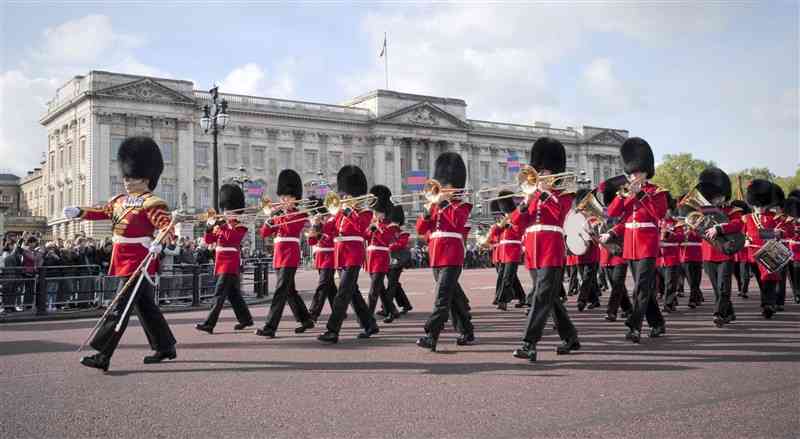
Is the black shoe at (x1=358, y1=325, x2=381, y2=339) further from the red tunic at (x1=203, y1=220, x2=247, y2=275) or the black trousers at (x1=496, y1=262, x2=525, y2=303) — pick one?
the black trousers at (x1=496, y1=262, x2=525, y2=303)

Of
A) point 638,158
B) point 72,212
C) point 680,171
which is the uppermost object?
point 680,171

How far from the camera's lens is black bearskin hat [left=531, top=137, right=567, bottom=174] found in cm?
842

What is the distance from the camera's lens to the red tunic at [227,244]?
10.9 m

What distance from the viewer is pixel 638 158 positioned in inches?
355

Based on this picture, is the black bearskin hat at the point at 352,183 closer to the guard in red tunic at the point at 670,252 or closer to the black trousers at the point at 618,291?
the black trousers at the point at 618,291

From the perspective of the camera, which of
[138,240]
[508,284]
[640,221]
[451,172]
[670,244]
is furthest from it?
[508,284]

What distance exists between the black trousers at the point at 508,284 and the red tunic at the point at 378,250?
8.97 feet

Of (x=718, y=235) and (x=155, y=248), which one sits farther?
(x=718, y=235)

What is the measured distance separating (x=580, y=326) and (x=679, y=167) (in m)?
77.9

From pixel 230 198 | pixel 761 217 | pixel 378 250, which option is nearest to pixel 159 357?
pixel 378 250

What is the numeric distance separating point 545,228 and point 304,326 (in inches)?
167

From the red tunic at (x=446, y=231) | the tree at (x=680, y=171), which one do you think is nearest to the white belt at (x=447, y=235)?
the red tunic at (x=446, y=231)

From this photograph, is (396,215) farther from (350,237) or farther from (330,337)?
(330,337)

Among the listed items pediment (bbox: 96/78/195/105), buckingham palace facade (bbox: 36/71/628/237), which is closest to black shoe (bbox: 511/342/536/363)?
buckingham palace facade (bbox: 36/71/628/237)
